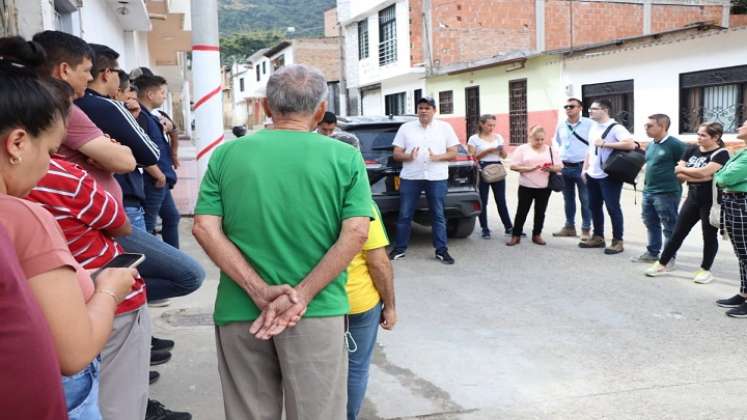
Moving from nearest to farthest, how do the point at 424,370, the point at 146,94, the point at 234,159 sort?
the point at 234,159, the point at 424,370, the point at 146,94

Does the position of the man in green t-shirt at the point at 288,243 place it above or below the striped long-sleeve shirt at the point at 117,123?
below

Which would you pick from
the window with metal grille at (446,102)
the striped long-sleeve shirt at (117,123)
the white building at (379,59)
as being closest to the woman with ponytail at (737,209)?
the striped long-sleeve shirt at (117,123)

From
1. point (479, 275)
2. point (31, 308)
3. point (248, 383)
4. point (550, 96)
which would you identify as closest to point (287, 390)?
point (248, 383)

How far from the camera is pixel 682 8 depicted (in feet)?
89.1

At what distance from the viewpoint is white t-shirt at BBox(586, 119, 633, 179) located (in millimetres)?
7711

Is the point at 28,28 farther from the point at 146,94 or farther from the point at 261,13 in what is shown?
the point at 261,13

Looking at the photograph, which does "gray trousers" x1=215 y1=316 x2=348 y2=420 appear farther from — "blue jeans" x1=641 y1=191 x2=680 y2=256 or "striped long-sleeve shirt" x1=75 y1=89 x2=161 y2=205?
"blue jeans" x1=641 y1=191 x2=680 y2=256

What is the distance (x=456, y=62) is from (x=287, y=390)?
25.9 metres

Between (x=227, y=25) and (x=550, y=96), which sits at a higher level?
(x=227, y=25)

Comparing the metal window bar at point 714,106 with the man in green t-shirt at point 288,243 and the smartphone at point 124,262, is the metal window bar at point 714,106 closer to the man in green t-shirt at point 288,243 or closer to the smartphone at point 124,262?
the man in green t-shirt at point 288,243

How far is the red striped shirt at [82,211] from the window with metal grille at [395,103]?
27795mm

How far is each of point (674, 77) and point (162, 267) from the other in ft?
50.6

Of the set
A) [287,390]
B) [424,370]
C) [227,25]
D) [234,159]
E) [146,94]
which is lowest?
[424,370]

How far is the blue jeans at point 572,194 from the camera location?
8281 millimetres
